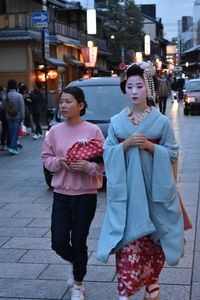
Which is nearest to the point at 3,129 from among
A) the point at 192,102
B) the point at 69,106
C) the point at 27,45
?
the point at 69,106

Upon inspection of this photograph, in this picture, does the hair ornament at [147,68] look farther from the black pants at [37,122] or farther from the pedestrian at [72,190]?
the black pants at [37,122]

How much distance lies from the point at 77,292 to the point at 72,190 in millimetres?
785

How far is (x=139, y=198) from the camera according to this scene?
343cm

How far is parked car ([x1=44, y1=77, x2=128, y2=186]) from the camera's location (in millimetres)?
9359

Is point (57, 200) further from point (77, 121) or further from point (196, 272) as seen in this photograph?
point (196, 272)

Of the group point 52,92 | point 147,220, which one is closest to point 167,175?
point 147,220

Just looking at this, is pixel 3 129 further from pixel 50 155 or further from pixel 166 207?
pixel 166 207

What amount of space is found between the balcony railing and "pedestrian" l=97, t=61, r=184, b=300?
28019mm

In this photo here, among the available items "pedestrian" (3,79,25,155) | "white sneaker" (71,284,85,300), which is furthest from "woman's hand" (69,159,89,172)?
"pedestrian" (3,79,25,155)

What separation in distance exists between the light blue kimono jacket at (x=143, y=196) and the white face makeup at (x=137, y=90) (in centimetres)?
12

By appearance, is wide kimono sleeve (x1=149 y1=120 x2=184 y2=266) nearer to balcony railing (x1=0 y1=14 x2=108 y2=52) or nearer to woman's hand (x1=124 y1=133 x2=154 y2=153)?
woman's hand (x1=124 y1=133 x2=154 y2=153)

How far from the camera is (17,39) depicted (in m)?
30.2

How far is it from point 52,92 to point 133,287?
32.0 m

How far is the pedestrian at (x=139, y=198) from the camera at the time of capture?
342 cm
